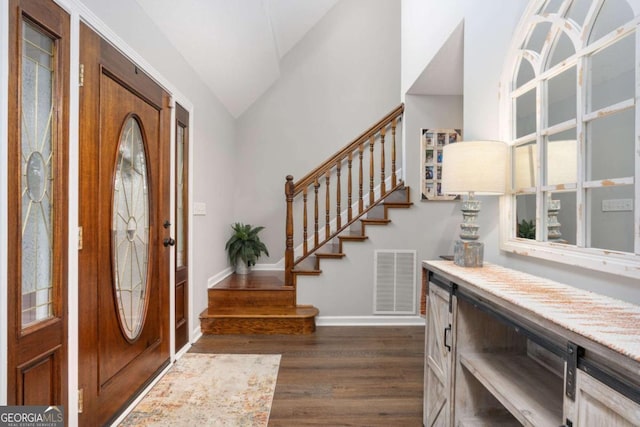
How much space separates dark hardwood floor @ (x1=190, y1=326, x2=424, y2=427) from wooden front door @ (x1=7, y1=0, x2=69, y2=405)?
1.17 m

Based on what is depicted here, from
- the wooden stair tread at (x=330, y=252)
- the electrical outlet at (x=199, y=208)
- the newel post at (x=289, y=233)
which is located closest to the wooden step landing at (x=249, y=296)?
the newel post at (x=289, y=233)

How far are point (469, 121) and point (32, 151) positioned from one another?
2307 mm

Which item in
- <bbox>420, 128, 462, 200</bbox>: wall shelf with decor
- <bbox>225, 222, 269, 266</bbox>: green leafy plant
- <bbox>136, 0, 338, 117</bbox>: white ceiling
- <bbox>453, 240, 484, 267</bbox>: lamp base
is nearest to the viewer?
<bbox>453, 240, 484, 267</bbox>: lamp base

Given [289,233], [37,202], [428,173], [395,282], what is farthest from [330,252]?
[37,202]

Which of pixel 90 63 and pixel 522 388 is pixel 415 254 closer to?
pixel 522 388

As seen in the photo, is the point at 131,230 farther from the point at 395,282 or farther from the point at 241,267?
the point at 395,282

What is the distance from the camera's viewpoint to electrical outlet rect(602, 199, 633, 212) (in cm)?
113

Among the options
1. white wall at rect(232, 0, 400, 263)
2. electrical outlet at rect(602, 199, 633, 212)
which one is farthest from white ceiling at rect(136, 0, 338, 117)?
electrical outlet at rect(602, 199, 633, 212)

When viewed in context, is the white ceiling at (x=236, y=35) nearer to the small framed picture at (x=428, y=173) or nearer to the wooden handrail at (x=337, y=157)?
the wooden handrail at (x=337, y=157)

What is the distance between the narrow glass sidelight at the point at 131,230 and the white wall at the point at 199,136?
545 mm

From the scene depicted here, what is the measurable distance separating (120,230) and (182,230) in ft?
2.97

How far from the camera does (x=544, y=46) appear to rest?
1557 mm

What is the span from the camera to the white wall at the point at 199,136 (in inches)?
79.3

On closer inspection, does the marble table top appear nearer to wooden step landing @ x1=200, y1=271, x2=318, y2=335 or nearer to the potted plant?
wooden step landing @ x1=200, y1=271, x2=318, y2=335
